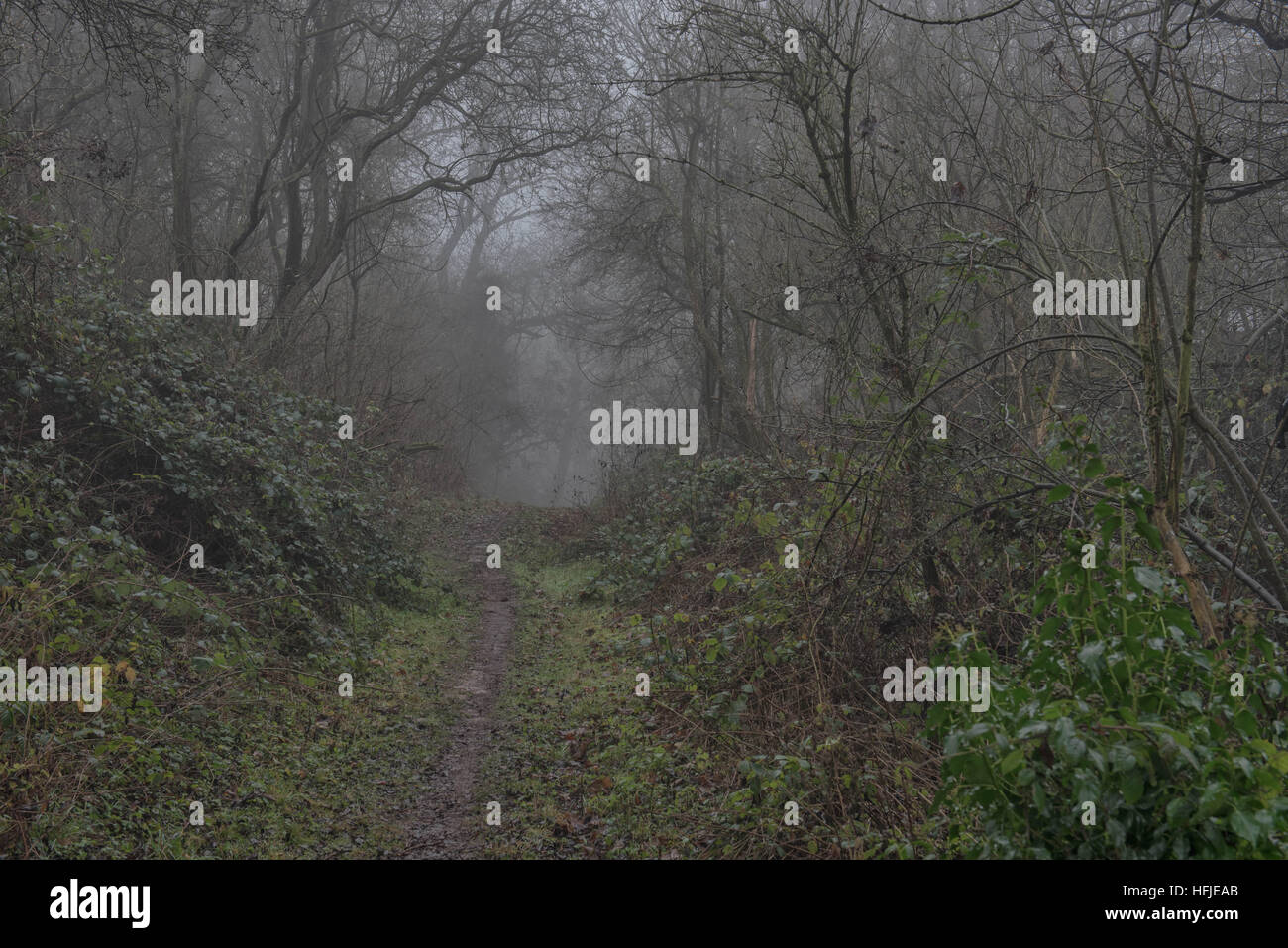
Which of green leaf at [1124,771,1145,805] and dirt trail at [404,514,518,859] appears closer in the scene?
green leaf at [1124,771,1145,805]

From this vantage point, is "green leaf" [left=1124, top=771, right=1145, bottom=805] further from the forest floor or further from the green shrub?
the forest floor

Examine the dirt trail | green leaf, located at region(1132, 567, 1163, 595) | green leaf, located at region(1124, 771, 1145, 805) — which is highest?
green leaf, located at region(1132, 567, 1163, 595)

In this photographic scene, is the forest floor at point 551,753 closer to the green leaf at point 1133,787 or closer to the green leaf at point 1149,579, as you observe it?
the green leaf at point 1133,787

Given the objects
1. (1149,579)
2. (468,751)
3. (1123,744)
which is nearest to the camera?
(1123,744)

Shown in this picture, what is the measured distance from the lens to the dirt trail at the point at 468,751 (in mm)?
5773

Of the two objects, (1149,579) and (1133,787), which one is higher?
(1149,579)

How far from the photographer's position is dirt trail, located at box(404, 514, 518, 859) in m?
5.77

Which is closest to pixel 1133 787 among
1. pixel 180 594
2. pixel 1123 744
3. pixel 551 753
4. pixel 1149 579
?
pixel 1123 744

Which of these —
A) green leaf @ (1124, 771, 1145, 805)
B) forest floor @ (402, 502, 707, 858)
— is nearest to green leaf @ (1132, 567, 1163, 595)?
green leaf @ (1124, 771, 1145, 805)

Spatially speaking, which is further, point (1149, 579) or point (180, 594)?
point (180, 594)

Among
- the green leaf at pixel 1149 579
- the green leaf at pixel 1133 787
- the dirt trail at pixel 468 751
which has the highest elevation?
the green leaf at pixel 1149 579

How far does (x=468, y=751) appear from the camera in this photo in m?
7.51

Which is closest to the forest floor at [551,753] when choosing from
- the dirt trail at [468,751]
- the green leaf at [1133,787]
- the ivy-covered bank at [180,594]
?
the dirt trail at [468,751]

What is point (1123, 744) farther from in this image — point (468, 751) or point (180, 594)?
point (180, 594)
